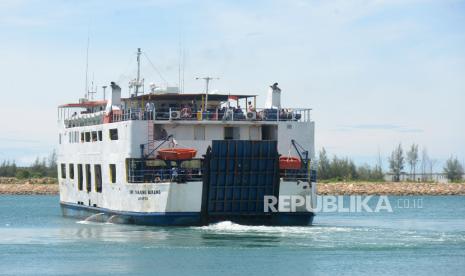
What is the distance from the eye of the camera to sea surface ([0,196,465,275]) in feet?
115

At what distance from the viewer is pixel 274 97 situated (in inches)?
1889

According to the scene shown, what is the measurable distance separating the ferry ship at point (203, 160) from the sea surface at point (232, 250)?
0.70 m

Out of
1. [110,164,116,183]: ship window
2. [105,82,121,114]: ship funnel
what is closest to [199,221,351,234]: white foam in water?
[110,164,116,183]: ship window

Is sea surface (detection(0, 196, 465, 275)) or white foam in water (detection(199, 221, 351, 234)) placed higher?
white foam in water (detection(199, 221, 351, 234))

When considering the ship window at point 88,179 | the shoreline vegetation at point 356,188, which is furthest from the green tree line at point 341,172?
the ship window at point 88,179

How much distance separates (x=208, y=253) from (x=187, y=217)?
572 centimetres

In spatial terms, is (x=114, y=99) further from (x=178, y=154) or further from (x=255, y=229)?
(x=255, y=229)

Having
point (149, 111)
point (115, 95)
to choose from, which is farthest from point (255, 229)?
point (115, 95)

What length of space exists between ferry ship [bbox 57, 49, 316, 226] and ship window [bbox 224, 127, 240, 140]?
0.04 metres

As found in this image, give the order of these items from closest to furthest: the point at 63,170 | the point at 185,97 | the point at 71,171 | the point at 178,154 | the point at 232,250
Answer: the point at 232,250 < the point at 178,154 < the point at 185,97 < the point at 71,171 < the point at 63,170

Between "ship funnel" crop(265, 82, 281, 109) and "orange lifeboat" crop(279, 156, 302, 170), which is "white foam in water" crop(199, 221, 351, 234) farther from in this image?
"ship funnel" crop(265, 82, 281, 109)

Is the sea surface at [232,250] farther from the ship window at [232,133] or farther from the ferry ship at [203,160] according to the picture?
the ship window at [232,133]

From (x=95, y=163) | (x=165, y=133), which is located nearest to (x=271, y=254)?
(x=165, y=133)

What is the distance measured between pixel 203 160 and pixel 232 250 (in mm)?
6001
